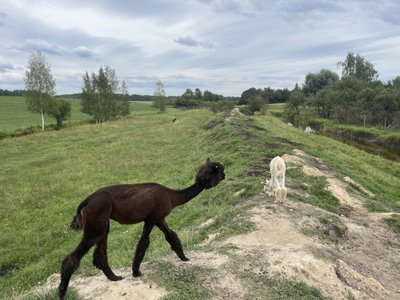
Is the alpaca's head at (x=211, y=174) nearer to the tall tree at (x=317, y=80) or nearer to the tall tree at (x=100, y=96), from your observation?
the tall tree at (x=100, y=96)

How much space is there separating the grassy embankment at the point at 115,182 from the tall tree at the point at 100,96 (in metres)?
35.4

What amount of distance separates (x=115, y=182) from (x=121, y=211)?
19.7 meters

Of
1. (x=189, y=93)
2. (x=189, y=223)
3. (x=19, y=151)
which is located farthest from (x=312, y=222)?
(x=189, y=93)

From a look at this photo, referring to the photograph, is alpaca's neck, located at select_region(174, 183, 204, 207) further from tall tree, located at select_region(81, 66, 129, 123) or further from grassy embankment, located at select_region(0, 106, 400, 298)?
tall tree, located at select_region(81, 66, 129, 123)

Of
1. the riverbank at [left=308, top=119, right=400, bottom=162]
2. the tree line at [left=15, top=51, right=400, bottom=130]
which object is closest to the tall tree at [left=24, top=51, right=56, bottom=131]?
the tree line at [left=15, top=51, right=400, bottom=130]

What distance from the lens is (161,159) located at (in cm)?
3422

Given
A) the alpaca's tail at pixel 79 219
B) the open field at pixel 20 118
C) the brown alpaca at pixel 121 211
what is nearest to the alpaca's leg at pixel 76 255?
the brown alpaca at pixel 121 211

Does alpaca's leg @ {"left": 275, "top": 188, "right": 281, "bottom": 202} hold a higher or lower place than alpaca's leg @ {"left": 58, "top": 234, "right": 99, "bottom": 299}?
lower

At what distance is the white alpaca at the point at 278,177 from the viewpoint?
45.4ft

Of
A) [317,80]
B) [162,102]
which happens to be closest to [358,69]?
[317,80]

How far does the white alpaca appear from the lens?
13844 mm

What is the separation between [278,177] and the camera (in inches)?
565

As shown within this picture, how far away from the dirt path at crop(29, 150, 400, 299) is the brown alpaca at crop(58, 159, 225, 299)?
2.29 feet

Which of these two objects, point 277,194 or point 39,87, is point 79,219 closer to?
point 277,194
